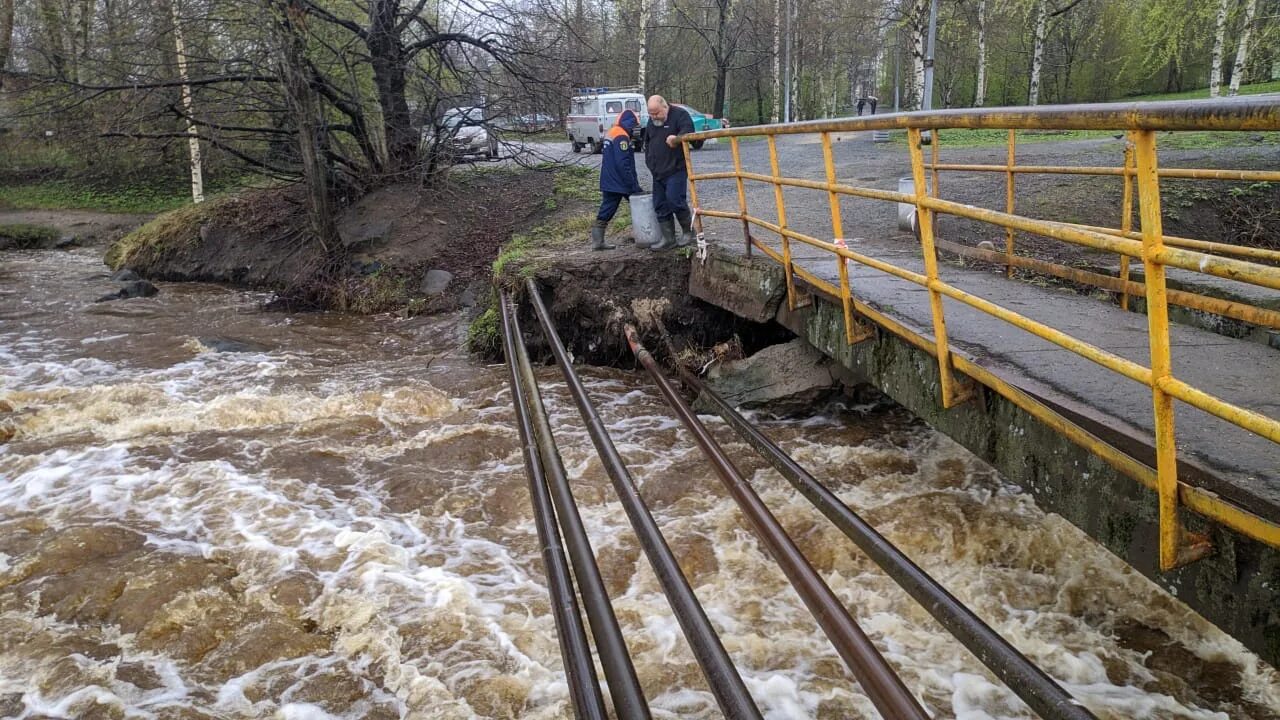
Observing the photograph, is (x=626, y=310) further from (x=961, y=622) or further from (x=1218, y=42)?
(x=1218, y=42)

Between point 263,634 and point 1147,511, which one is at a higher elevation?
point 1147,511

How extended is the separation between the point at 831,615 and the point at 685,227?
237 inches

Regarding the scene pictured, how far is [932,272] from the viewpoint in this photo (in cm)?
368

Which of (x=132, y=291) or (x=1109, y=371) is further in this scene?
(x=132, y=291)

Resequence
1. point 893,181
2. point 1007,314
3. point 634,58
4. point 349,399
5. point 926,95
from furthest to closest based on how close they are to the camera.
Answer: point 634,58 < point 926,95 < point 893,181 < point 349,399 < point 1007,314

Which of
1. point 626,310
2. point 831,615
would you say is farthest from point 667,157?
point 831,615

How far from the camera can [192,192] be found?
22.9 metres

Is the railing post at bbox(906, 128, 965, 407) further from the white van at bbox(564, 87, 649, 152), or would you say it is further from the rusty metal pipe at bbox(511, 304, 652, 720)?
the white van at bbox(564, 87, 649, 152)

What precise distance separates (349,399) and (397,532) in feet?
9.46

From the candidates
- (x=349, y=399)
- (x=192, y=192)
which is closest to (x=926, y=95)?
(x=349, y=399)

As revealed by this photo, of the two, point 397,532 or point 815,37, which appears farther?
point 815,37

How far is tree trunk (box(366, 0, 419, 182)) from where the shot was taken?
13617 millimetres

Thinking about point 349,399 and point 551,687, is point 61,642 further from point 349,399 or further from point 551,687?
point 349,399

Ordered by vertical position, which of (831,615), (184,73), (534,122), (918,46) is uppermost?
(918,46)
